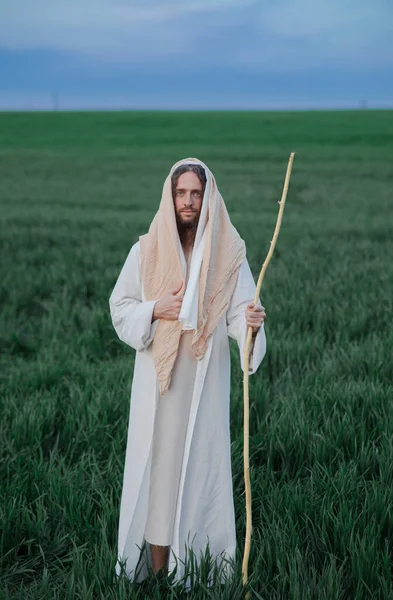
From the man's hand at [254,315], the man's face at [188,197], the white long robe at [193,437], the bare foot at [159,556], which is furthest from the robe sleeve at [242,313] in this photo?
the bare foot at [159,556]

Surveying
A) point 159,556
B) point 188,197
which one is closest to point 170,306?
point 188,197

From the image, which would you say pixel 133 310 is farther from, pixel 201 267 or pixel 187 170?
pixel 187 170

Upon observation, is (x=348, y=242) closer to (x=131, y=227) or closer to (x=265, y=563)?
(x=131, y=227)

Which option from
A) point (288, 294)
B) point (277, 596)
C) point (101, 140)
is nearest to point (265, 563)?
point (277, 596)

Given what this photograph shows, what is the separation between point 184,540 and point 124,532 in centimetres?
24

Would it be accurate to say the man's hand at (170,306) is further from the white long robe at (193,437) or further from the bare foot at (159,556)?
the bare foot at (159,556)

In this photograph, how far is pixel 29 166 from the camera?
25.0m

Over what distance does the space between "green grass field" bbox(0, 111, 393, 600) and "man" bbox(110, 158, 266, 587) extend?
218mm

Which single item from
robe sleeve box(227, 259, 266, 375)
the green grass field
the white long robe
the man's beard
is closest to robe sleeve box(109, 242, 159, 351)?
the white long robe

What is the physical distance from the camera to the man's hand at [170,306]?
2.67 meters

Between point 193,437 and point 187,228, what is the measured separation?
78 centimetres

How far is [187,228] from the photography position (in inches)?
109

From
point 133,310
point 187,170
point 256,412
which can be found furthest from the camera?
point 256,412

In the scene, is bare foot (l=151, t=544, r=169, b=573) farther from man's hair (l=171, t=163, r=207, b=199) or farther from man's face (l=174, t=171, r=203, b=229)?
man's hair (l=171, t=163, r=207, b=199)
